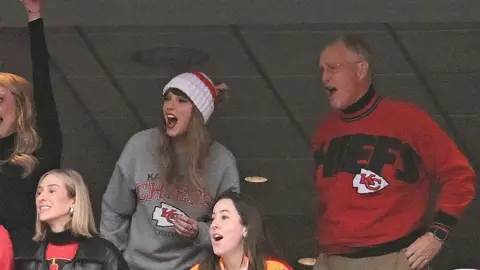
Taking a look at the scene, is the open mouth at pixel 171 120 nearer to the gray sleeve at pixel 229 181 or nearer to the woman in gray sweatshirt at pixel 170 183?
the woman in gray sweatshirt at pixel 170 183

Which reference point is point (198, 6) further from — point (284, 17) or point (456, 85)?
point (456, 85)

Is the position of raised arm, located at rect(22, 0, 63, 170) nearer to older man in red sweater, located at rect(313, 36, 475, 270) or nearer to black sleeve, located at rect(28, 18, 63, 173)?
black sleeve, located at rect(28, 18, 63, 173)

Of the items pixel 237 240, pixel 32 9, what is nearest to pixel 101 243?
pixel 237 240

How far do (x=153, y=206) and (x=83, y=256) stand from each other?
1.36ft

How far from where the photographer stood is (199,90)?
13.1ft

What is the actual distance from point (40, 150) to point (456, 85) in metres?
2.43

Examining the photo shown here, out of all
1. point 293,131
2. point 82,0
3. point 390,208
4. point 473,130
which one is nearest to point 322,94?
point 293,131

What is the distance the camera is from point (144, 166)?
3.97m

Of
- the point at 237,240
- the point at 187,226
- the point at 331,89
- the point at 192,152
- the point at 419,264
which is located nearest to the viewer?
the point at 237,240

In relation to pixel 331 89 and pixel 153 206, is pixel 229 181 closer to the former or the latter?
pixel 153 206

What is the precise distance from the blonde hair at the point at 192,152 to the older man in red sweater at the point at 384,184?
497mm

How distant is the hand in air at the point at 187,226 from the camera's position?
3.68 meters

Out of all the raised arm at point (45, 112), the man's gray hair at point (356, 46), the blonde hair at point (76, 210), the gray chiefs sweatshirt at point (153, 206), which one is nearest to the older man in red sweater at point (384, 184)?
the man's gray hair at point (356, 46)

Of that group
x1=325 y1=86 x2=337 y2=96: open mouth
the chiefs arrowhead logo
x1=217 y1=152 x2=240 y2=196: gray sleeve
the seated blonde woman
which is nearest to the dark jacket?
the seated blonde woman
